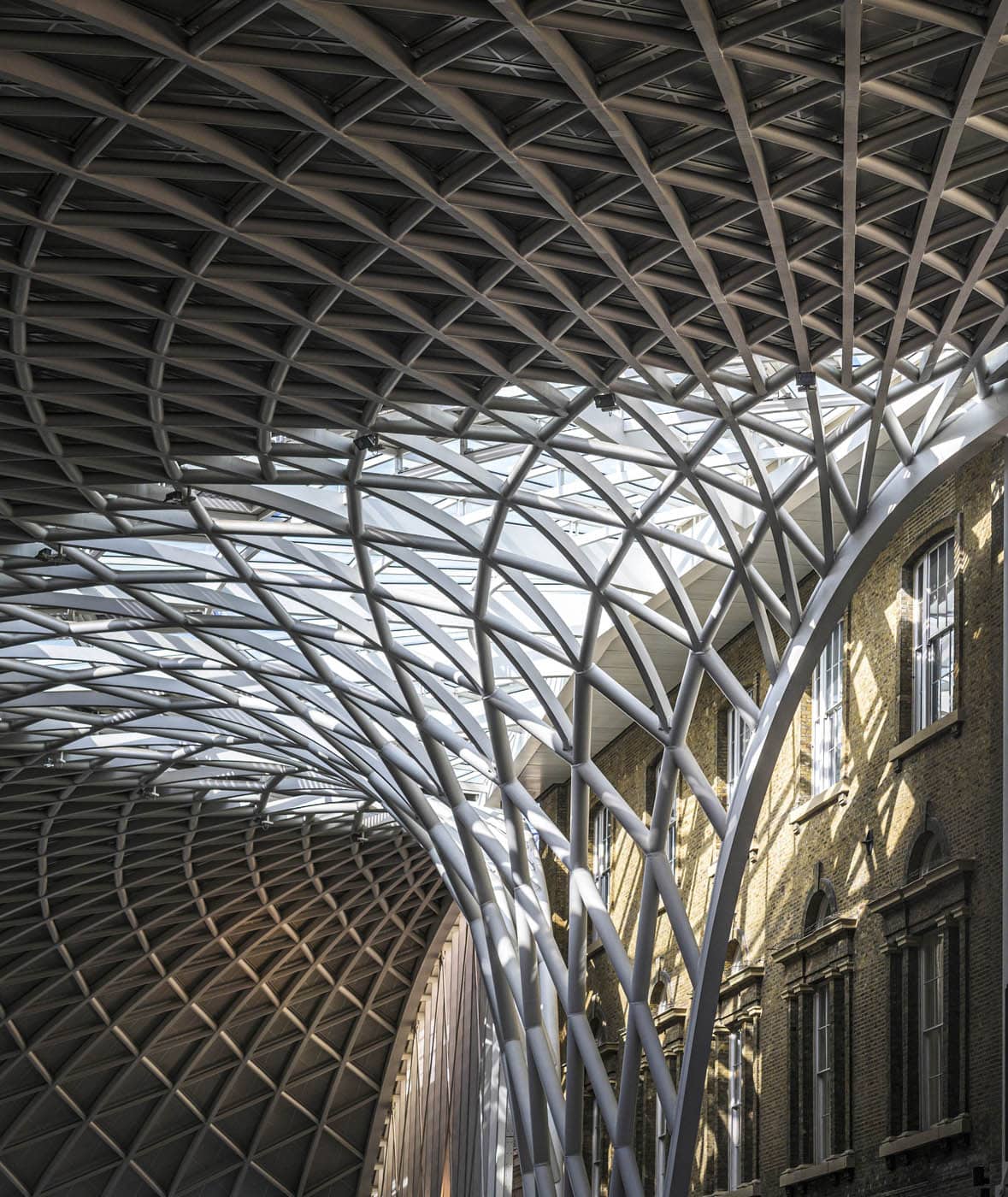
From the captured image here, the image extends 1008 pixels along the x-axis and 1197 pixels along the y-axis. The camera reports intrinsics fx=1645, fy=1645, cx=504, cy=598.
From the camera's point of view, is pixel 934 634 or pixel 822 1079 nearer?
pixel 934 634

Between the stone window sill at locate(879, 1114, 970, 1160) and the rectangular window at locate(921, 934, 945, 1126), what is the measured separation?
0.44 metres

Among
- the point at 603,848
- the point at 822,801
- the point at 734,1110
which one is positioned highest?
the point at 603,848

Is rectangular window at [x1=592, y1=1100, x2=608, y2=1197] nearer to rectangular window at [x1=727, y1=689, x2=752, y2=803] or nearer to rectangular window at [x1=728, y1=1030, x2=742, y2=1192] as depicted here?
rectangular window at [x1=728, y1=1030, x2=742, y2=1192]

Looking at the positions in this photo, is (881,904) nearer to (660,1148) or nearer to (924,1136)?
(924,1136)

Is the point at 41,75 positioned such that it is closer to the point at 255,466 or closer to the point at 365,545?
the point at 255,466

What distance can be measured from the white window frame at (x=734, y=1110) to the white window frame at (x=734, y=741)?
5.60 m

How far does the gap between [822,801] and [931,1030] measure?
610 cm

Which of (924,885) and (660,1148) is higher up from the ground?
(924,885)

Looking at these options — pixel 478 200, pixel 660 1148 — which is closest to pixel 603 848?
pixel 660 1148

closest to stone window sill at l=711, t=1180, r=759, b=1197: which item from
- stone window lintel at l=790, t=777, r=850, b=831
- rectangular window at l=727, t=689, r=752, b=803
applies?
stone window lintel at l=790, t=777, r=850, b=831

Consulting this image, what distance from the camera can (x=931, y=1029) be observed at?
1104 inches

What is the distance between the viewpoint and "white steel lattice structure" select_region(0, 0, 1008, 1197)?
53.6 ft

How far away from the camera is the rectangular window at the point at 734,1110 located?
3616cm

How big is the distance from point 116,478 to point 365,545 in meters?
5.10
